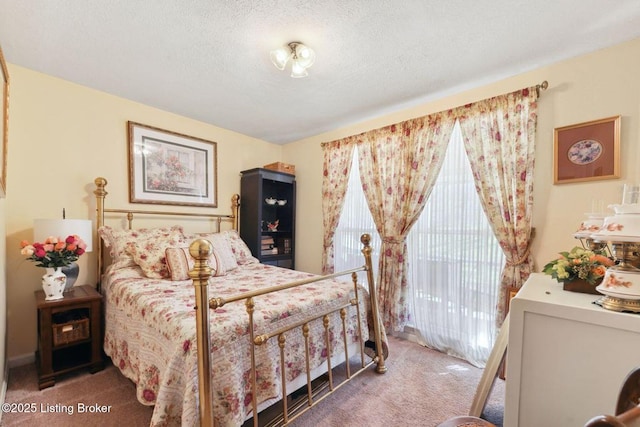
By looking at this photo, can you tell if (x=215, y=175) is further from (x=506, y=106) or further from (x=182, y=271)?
(x=506, y=106)

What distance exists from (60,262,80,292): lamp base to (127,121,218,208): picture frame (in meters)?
0.78

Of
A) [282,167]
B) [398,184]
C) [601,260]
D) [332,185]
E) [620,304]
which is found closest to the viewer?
[620,304]

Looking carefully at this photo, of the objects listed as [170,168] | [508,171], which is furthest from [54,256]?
[508,171]

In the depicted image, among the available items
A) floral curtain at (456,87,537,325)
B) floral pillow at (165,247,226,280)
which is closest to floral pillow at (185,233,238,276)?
floral pillow at (165,247,226,280)

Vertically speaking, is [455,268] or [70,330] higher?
[455,268]

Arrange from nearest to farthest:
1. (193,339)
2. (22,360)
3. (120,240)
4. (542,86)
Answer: (193,339)
(542,86)
(22,360)
(120,240)

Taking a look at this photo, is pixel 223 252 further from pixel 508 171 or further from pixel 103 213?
pixel 508 171

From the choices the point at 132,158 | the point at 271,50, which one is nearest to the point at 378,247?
the point at 271,50

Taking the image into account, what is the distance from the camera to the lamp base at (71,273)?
2131 mm

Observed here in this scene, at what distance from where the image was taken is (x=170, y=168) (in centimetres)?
296

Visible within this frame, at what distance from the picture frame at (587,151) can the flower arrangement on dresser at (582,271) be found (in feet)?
2.76

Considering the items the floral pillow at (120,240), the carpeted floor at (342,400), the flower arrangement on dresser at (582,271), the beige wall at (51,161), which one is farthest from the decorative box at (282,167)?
the flower arrangement on dresser at (582,271)

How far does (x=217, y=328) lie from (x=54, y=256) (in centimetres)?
163

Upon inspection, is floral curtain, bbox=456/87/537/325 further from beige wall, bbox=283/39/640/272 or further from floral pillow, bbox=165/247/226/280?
floral pillow, bbox=165/247/226/280
